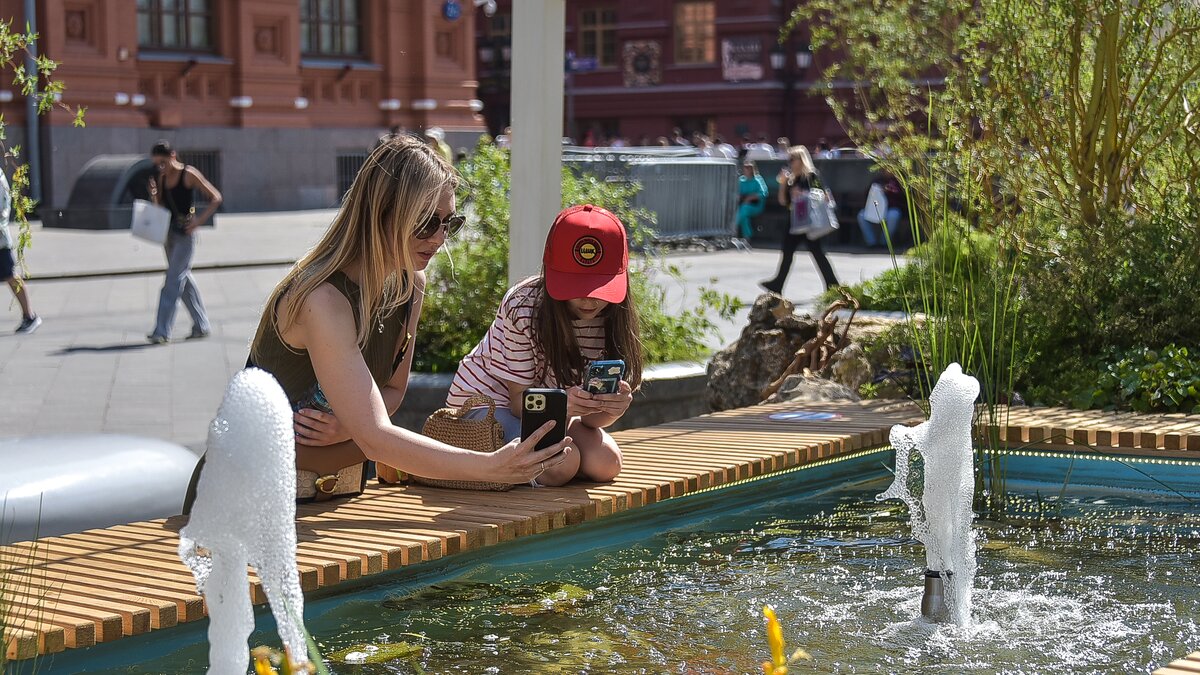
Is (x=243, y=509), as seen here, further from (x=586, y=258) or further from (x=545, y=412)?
(x=586, y=258)

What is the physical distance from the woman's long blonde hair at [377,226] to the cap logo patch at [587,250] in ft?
1.64

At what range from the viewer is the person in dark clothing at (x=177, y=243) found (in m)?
12.0

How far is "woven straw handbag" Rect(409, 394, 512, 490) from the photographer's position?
4.44m

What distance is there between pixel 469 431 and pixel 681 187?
1908cm

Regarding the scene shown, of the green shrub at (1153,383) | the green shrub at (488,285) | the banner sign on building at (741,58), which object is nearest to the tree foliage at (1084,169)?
the green shrub at (1153,383)

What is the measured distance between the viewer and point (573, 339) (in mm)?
4531

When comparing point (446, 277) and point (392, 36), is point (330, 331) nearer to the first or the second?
point (446, 277)

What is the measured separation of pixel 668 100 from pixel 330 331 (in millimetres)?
41629

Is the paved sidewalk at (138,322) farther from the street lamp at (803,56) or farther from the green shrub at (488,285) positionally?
the street lamp at (803,56)

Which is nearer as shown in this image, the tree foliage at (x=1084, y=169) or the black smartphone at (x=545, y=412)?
the black smartphone at (x=545, y=412)

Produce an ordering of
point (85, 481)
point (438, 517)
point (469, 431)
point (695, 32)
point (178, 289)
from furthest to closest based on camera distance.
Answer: point (695, 32)
point (178, 289)
point (85, 481)
point (469, 431)
point (438, 517)

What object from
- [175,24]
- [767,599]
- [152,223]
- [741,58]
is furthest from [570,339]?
[741,58]

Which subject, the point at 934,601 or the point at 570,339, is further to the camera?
the point at 570,339

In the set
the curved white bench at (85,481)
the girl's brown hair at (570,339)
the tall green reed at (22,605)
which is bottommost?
the curved white bench at (85,481)
